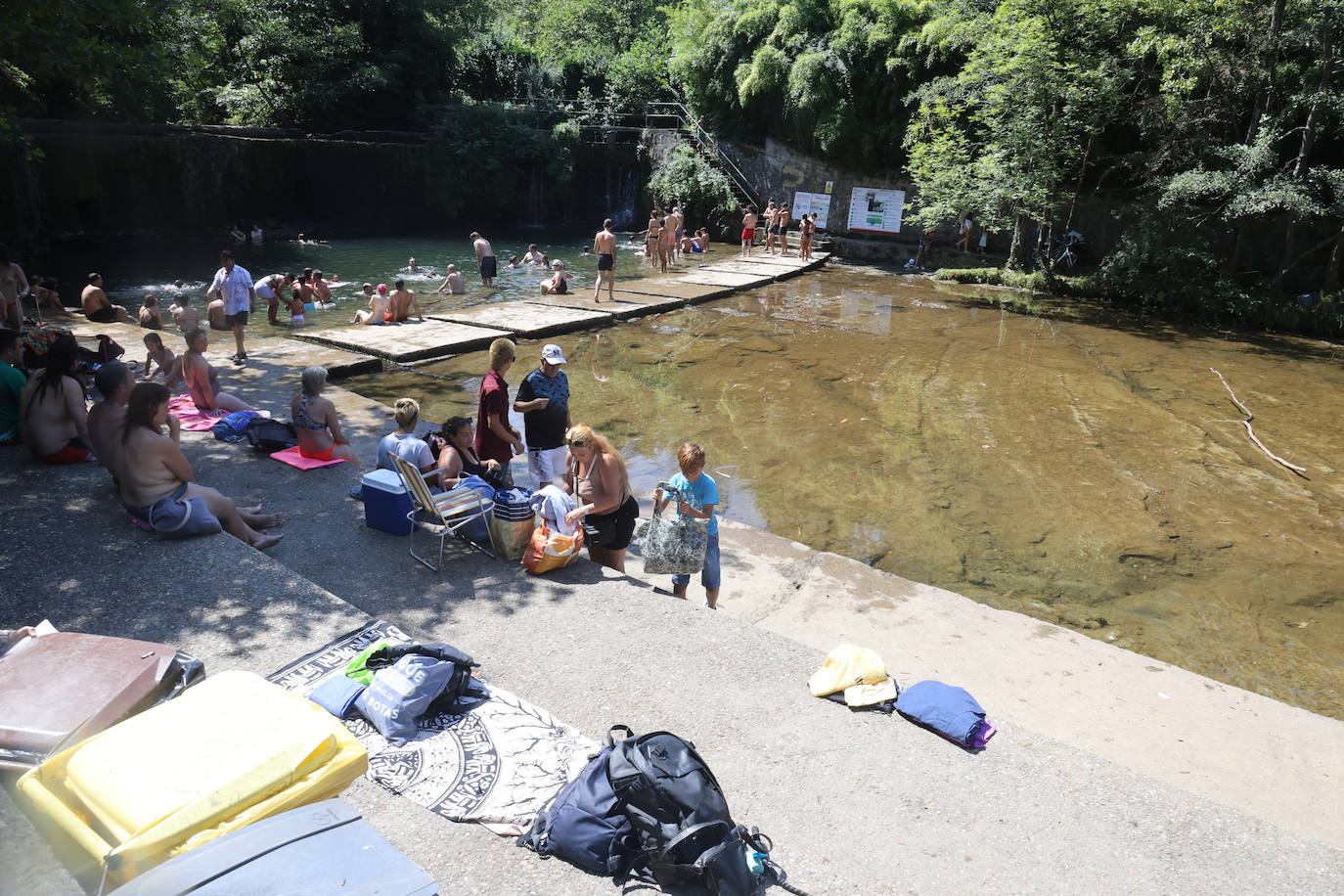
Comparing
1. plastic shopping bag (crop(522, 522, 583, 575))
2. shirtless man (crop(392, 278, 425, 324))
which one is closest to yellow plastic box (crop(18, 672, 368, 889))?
plastic shopping bag (crop(522, 522, 583, 575))

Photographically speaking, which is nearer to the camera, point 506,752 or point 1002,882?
point 1002,882

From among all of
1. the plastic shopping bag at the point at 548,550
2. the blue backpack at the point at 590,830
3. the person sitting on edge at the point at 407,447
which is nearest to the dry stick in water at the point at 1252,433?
the plastic shopping bag at the point at 548,550

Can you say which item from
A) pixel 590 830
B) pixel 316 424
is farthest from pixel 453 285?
pixel 590 830

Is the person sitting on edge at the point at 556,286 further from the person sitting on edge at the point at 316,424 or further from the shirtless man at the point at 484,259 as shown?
the person sitting on edge at the point at 316,424

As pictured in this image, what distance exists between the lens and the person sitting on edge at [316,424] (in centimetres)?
704

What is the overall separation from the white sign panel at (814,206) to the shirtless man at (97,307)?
18.6 m

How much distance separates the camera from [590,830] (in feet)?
10.4

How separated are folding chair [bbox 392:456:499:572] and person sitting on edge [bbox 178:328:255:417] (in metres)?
3.59

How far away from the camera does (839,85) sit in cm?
2367

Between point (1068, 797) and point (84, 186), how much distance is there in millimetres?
26169

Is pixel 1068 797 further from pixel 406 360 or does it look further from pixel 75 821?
pixel 406 360

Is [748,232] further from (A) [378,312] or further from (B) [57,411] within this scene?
(B) [57,411]

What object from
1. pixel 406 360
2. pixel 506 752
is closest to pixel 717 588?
pixel 506 752

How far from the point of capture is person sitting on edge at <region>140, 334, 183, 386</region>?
9031 mm
